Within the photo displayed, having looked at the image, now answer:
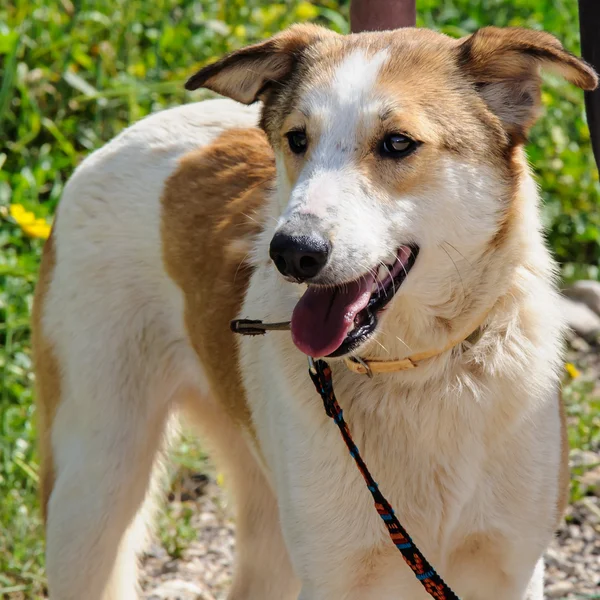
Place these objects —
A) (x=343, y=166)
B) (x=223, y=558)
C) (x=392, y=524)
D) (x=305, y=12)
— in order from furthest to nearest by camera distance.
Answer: (x=305, y=12) → (x=223, y=558) → (x=392, y=524) → (x=343, y=166)

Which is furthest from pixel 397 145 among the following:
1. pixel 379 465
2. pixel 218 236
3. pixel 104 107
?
pixel 104 107

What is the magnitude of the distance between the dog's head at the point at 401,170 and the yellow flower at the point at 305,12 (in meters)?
3.70

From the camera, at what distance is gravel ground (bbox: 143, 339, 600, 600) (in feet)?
13.4

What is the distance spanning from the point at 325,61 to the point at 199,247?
2.88 ft

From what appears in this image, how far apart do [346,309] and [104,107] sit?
135 inches

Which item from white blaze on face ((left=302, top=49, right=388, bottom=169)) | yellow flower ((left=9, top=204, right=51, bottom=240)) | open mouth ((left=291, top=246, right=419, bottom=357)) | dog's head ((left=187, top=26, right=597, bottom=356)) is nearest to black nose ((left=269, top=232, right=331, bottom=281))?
dog's head ((left=187, top=26, right=597, bottom=356))

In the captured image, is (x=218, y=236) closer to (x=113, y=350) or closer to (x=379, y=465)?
(x=113, y=350)

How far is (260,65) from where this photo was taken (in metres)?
3.01

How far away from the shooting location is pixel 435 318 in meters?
2.79

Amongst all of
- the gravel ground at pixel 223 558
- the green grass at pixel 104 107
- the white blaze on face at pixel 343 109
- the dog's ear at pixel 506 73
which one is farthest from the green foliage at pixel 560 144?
the white blaze on face at pixel 343 109

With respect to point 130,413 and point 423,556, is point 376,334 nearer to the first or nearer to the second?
point 423,556

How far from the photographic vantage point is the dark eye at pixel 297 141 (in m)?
2.73

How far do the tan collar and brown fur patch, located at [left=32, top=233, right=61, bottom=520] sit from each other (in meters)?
1.21

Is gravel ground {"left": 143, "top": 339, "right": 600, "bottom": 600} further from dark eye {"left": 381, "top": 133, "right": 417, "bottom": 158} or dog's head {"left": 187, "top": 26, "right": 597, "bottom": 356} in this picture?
dark eye {"left": 381, "top": 133, "right": 417, "bottom": 158}
